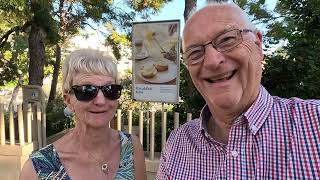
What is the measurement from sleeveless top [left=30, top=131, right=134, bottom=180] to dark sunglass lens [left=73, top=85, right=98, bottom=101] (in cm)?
35

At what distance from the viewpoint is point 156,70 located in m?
4.84

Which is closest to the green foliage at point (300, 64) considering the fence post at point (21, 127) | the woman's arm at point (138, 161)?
the fence post at point (21, 127)

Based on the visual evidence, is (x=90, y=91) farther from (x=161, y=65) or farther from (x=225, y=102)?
(x=161, y=65)

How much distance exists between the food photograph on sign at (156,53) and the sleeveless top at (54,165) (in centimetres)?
258

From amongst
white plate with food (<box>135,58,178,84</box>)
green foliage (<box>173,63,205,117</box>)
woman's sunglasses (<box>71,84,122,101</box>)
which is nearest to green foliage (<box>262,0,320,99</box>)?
green foliage (<box>173,63,205,117</box>)

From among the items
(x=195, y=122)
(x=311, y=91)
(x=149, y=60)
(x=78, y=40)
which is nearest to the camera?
(x=195, y=122)

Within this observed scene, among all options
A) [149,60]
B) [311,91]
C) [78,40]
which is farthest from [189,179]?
[78,40]

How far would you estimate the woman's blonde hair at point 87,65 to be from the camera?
2035 mm

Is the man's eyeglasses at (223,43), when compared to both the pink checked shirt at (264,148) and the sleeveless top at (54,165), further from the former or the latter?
the sleeveless top at (54,165)

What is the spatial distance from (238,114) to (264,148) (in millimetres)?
187

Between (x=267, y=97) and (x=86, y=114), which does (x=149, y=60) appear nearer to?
(x=86, y=114)

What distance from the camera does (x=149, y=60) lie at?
4898 mm

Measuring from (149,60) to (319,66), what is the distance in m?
2.89

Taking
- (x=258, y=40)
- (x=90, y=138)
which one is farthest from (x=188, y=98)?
(x=258, y=40)
